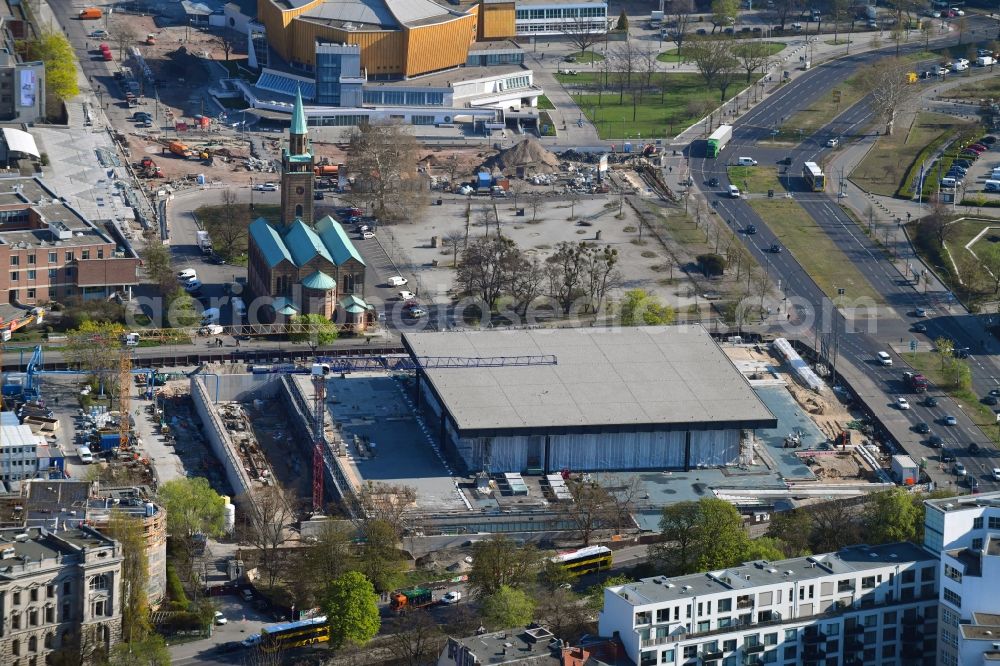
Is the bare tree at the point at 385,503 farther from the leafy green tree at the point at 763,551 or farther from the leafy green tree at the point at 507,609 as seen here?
the leafy green tree at the point at 763,551

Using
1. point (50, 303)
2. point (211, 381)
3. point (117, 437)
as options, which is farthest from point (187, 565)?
point (50, 303)

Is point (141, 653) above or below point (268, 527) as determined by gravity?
below

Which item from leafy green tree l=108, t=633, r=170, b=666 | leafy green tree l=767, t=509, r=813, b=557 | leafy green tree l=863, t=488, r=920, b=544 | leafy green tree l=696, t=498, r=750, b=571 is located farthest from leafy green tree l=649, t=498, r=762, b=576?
leafy green tree l=108, t=633, r=170, b=666

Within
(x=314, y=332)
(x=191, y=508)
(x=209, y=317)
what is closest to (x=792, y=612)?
(x=191, y=508)

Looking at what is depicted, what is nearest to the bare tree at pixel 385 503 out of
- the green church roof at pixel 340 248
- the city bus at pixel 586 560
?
the city bus at pixel 586 560

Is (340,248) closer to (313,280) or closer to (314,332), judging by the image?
(313,280)

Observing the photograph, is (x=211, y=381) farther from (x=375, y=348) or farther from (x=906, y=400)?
(x=906, y=400)
